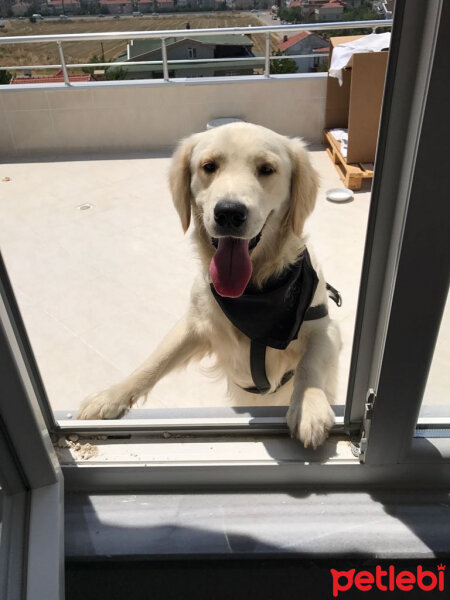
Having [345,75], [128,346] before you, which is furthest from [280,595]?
[345,75]

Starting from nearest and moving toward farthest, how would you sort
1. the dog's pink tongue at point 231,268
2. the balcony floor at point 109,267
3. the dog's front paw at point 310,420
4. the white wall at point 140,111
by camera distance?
the dog's front paw at point 310,420
the dog's pink tongue at point 231,268
the balcony floor at point 109,267
the white wall at point 140,111

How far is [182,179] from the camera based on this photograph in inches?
68.6

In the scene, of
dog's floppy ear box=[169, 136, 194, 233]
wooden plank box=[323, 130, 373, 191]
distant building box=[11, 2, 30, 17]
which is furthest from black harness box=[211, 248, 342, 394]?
wooden plank box=[323, 130, 373, 191]

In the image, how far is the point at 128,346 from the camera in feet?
8.36

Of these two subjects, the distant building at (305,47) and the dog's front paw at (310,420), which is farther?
the distant building at (305,47)

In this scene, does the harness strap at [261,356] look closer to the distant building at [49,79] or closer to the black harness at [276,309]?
the black harness at [276,309]

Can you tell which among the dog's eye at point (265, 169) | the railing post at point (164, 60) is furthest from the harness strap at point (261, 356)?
the railing post at point (164, 60)

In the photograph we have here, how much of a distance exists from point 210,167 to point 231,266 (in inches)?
13.1

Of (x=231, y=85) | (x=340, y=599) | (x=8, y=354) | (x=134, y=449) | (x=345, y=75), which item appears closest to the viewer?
(x=8, y=354)

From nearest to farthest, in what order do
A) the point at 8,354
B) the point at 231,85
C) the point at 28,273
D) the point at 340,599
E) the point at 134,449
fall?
the point at 8,354 → the point at 340,599 → the point at 134,449 → the point at 28,273 → the point at 231,85

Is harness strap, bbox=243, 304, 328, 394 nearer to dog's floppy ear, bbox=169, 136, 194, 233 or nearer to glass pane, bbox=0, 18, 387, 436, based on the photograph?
glass pane, bbox=0, 18, 387, 436

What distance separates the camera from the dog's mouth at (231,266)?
153 centimetres

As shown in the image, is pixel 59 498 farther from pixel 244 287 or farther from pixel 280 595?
pixel 244 287

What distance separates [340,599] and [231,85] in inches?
182
